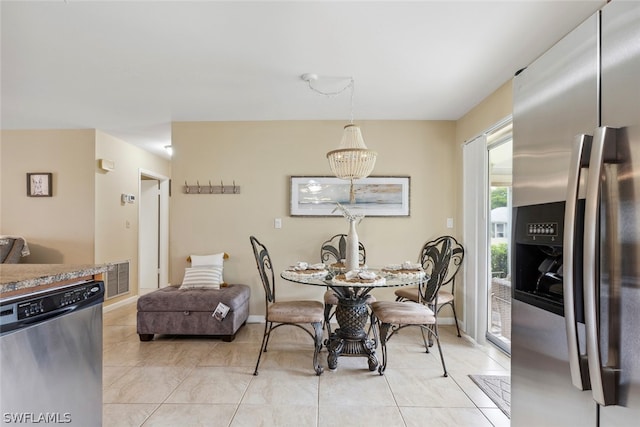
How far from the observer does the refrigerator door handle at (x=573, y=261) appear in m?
0.82

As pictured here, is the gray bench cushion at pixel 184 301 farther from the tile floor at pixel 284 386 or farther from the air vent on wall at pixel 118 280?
the air vent on wall at pixel 118 280

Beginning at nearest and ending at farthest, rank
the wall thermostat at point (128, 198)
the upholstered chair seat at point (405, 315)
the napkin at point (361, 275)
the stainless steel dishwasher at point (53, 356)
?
the stainless steel dishwasher at point (53, 356) < the napkin at point (361, 275) < the upholstered chair seat at point (405, 315) < the wall thermostat at point (128, 198)

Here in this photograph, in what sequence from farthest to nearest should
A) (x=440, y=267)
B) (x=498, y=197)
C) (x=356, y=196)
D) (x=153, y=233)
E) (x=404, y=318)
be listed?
(x=153, y=233), (x=356, y=196), (x=498, y=197), (x=440, y=267), (x=404, y=318)

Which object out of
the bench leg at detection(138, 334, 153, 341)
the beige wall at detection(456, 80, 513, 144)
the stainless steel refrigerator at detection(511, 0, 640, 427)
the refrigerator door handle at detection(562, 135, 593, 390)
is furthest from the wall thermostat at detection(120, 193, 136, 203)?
the refrigerator door handle at detection(562, 135, 593, 390)

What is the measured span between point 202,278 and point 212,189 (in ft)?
3.50

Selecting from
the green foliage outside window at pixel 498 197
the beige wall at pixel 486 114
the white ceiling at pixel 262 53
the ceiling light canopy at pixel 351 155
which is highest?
the white ceiling at pixel 262 53

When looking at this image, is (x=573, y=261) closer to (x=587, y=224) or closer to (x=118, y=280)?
(x=587, y=224)

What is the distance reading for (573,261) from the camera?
2.70 feet

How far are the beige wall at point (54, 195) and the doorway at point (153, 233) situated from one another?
4.77 ft

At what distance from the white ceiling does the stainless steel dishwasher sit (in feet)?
5.39

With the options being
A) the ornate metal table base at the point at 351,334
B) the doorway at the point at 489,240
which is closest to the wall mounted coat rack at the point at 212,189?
the ornate metal table base at the point at 351,334

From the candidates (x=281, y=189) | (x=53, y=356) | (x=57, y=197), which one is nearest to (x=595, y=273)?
(x=53, y=356)

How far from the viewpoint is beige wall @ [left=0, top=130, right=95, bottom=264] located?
4242mm

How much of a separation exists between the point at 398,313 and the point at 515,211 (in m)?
1.64
